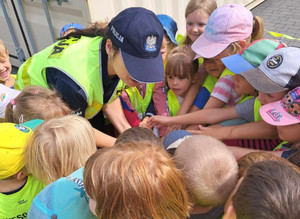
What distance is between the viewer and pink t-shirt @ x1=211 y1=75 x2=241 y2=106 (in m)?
2.07

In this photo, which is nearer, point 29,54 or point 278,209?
point 278,209

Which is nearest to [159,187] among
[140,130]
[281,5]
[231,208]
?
[231,208]

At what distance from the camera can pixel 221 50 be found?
2078mm

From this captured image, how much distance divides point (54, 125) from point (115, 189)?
670 millimetres

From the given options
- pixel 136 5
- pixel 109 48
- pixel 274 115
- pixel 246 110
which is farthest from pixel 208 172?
pixel 136 5

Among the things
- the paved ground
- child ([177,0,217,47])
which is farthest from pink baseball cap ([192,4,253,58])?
the paved ground

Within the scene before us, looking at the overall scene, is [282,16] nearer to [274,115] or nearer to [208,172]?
[274,115]

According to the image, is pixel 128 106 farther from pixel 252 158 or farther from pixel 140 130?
pixel 252 158

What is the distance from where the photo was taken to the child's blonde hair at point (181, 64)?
7.52 ft

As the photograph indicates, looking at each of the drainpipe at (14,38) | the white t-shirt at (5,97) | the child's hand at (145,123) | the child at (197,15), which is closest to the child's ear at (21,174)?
the white t-shirt at (5,97)

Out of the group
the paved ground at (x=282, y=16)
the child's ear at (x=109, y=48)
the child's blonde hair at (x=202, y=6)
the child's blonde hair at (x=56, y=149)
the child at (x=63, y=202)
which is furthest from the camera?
the paved ground at (x=282, y=16)

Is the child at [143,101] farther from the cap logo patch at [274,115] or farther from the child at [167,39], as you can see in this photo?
the cap logo patch at [274,115]

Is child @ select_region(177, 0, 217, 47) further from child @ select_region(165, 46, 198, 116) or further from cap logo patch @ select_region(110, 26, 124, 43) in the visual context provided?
cap logo patch @ select_region(110, 26, 124, 43)

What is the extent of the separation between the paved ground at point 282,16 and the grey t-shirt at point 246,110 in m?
3.36
